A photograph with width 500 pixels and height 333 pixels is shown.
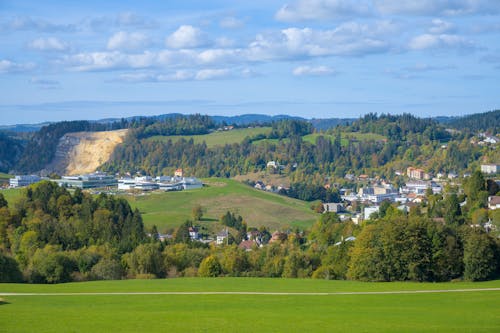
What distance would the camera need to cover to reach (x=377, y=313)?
3069 centimetres

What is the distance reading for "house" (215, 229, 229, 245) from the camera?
289 feet

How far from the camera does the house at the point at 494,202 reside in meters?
77.0

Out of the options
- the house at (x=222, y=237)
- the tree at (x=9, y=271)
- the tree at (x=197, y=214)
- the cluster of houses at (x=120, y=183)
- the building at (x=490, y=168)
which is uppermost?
the building at (x=490, y=168)

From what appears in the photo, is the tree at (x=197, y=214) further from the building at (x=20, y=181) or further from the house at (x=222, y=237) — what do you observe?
the building at (x=20, y=181)

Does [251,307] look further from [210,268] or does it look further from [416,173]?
[416,173]

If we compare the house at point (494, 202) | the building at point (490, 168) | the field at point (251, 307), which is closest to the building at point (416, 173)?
the building at point (490, 168)

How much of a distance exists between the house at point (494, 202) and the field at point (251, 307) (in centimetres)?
3415

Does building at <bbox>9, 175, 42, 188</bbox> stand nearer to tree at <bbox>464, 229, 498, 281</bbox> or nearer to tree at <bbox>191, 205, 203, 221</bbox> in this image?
tree at <bbox>191, 205, 203, 221</bbox>

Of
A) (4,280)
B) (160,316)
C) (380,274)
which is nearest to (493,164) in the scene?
(380,274)

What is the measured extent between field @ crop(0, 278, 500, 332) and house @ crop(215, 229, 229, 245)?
42.7 metres

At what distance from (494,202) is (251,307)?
5258cm

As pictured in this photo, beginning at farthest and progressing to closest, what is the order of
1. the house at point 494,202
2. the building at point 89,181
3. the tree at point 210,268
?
the building at point 89,181 < the house at point 494,202 < the tree at point 210,268

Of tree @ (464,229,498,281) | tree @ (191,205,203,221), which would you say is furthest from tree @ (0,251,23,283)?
tree @ (191,205,203,221)

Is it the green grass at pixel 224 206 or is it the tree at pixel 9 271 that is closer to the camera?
the tree at pixel 9 271
